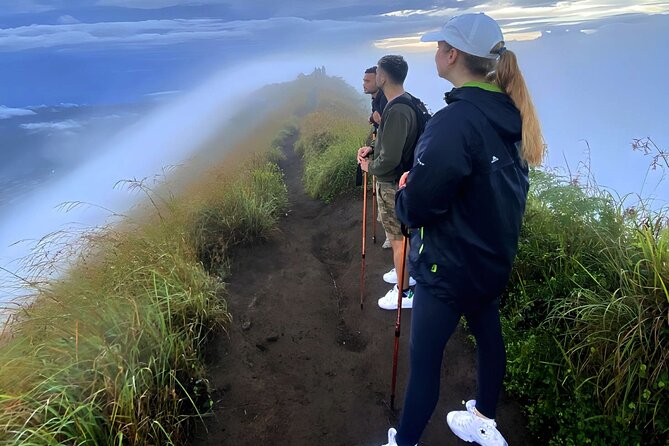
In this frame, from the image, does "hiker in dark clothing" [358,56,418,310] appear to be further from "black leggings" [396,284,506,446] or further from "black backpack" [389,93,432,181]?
"black leggings" [396,284,506,446]

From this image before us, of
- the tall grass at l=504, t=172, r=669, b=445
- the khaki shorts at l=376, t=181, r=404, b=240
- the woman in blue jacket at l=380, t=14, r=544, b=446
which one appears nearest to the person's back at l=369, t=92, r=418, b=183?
the khaki shorts at l=376, t=181, r=404, b=240

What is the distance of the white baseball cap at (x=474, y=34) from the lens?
2.14 metres

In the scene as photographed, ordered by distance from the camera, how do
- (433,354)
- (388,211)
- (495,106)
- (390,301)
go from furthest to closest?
(390,301) < (388,211) < (433,354) < (495,106)

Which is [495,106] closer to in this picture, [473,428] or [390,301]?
[473,428]

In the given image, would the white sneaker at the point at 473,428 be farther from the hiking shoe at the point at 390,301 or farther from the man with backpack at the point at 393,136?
the hiking shoe at the point at 390,301

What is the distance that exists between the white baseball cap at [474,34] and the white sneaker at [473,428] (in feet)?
7.68

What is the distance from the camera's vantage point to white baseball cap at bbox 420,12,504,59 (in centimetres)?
214

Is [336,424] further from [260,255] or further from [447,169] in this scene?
[260,255]

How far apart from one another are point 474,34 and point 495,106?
391 millimetres

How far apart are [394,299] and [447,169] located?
3.11 metres

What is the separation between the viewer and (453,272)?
2.24 m

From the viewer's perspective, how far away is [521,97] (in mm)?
2127

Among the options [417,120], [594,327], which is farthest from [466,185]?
[417,120]

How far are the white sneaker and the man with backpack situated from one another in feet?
3.49
